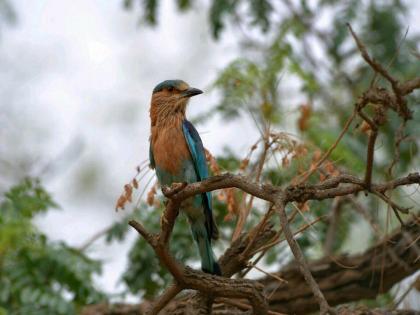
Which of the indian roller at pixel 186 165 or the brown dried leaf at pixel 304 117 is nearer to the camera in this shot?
the indian roller at pixel 186 165

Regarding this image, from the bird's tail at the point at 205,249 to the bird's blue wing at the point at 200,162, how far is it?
55 mm

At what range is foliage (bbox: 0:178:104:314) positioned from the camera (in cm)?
589

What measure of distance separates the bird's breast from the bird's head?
240 millimetres

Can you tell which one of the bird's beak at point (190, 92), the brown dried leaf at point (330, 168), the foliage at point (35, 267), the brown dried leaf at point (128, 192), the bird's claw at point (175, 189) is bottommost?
the bird's claw at point (175, 189)

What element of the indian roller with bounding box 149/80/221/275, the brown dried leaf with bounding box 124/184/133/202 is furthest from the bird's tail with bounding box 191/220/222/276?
the brown dried leaf with bounding box 124/184/133/202

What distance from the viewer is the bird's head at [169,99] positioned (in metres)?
5.93

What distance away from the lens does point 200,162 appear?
5.53 metres

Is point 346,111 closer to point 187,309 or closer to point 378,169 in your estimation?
point 378,169

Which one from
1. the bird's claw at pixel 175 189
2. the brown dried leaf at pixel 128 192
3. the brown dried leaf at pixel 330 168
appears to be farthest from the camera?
the brown dried leaf at pixel 330 168

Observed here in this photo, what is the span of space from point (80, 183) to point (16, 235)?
30.7 feet

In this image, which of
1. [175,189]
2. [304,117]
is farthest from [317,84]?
[175,189]

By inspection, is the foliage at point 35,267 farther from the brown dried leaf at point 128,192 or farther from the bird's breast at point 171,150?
the brown dried leaf at point 128,192

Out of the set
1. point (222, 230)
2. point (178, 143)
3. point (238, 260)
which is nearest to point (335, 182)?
point (238, 260)

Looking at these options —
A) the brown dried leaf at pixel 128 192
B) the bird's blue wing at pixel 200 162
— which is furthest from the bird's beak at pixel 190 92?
the brown dried leaf at pixel 128 192
